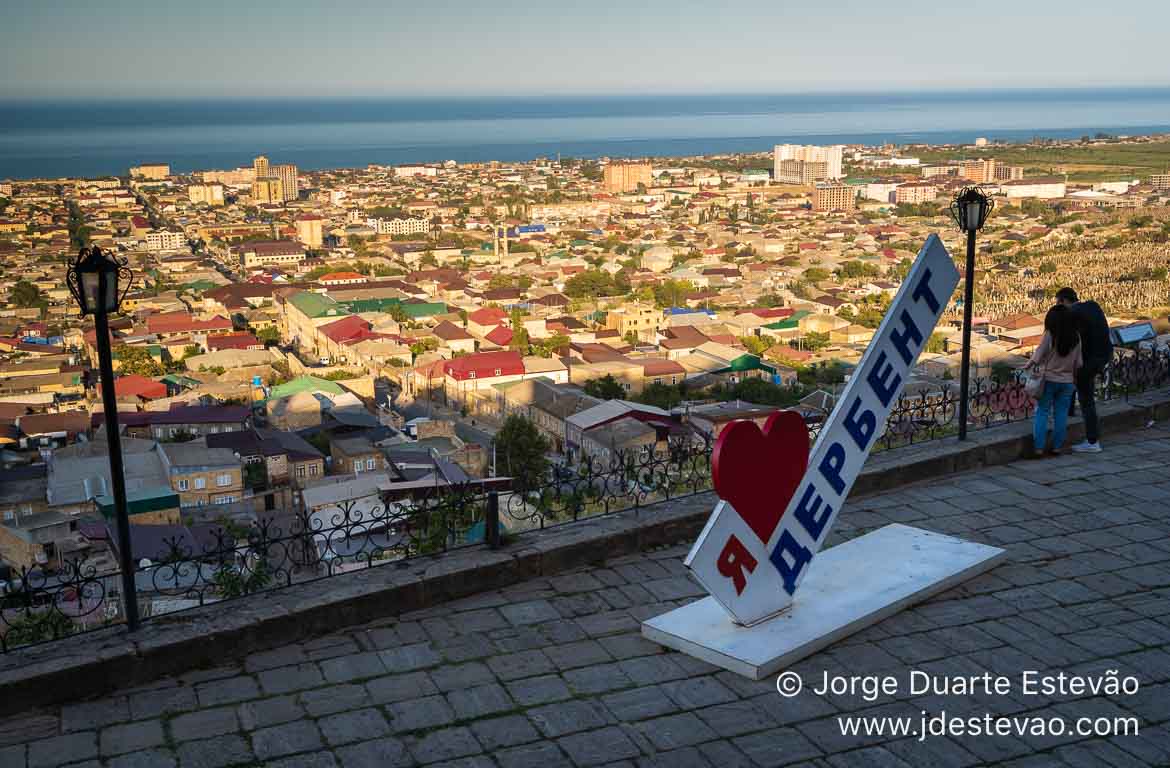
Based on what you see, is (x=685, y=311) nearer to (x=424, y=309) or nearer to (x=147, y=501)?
(x=424, y=309)

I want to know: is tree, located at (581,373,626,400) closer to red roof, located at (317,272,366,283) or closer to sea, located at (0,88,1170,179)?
red roof, located at (317,272,366,283)

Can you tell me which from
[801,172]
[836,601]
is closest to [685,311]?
[836,601]

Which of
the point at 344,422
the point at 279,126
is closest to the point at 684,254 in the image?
the point at 344,422

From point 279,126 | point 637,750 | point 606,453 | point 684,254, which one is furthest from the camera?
point 279,126

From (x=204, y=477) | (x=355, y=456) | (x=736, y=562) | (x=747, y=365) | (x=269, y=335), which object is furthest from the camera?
(x=269, y=335)

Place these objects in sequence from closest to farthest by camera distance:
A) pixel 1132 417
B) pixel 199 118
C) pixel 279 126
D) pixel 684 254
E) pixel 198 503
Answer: pixel 1132 417 → pixel 198 503 → pixel 684 254 → pixel 279 126 → pixel 199 118

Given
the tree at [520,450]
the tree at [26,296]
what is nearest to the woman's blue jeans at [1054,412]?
the tree at [520,450]

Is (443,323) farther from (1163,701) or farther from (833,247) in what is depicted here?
(1163,701)
